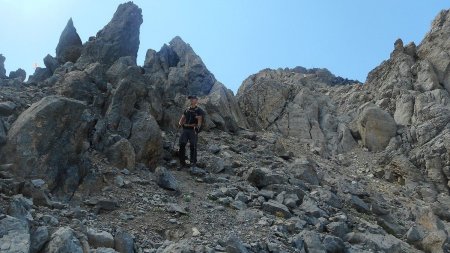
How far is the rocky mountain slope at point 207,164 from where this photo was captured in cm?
1266

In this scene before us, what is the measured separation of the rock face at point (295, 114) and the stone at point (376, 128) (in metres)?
1.32

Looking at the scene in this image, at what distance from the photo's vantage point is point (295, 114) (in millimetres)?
37781

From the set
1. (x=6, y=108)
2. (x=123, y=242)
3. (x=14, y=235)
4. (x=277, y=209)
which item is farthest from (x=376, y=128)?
(x=14, y=235)

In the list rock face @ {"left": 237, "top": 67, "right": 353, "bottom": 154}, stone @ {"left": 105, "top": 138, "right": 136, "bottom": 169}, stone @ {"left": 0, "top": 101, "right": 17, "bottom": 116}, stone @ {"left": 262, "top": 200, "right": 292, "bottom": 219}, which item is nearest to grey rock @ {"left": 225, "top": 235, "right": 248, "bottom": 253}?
stone @ {"left": 262, "top": 200, "right": 292, "bottom": 219}

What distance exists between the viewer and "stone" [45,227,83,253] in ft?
31.8

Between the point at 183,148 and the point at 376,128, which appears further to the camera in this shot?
the point at 376,128

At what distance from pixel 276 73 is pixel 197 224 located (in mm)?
44646

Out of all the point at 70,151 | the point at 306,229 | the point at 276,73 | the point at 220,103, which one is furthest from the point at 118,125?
the point at 276,73

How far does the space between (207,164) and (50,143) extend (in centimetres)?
763

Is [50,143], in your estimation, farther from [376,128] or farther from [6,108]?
[376,128]

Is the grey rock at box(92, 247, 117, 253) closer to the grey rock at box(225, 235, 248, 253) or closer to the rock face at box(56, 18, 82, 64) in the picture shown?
the grey rock at box(225, 235, 248, 253)

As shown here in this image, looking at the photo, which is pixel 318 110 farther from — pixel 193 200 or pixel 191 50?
pixel 193 200

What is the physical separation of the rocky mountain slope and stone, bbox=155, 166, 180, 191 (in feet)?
0.15

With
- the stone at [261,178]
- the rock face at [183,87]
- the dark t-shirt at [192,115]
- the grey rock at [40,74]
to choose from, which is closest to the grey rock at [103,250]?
the stone at [261,178]
